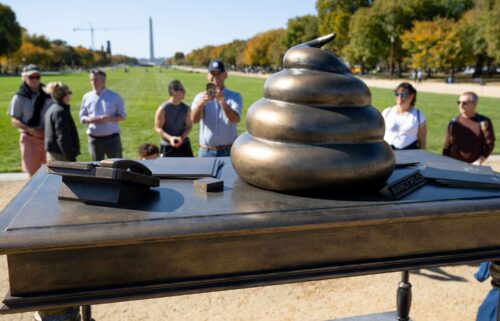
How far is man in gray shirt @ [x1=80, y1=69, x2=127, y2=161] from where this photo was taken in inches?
250

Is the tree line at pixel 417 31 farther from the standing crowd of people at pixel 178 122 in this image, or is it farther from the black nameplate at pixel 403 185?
the black nameplate at pixel 403 185

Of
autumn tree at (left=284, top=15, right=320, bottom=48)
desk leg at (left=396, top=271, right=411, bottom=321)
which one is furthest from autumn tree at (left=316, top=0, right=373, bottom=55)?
desk leg at (left=396, top=271, right=411, bottom=321)

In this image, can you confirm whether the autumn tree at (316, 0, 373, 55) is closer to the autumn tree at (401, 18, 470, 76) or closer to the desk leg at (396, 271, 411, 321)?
the autumn tree at (401, 18, 470, 76)

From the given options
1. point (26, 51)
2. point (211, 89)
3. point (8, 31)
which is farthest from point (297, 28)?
point (211, 89)

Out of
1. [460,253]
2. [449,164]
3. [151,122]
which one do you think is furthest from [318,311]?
[151,122]

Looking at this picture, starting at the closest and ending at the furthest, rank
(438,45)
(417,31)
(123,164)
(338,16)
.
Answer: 1. (123,164)
2. (438,45)
3. (417,31)
4. (338,16)

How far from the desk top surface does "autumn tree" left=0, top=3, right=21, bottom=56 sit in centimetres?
8231

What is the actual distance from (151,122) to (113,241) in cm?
1460

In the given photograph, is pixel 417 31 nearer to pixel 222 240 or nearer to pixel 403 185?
pixel 403 185

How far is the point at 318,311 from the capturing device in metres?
3.52

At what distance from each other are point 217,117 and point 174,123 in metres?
0.93

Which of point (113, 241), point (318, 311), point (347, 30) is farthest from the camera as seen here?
point (347, 30)

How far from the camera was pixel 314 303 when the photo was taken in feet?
12.0

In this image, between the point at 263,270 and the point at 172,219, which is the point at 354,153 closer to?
the point at 263,270
